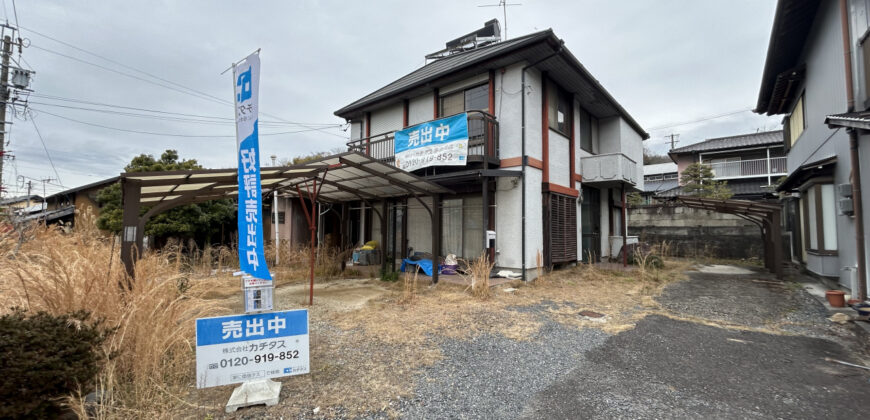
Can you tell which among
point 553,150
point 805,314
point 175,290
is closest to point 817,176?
point 805,314

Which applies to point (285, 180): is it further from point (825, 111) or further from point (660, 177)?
point (660, 177)

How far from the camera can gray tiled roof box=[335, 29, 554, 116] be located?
728 centimetres

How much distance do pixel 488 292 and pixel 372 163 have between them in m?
3.14

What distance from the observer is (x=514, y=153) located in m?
7.98

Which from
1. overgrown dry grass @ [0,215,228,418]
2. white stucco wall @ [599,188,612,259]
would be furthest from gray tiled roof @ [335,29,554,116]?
overgrown dry grass @ [0,215,228,418]

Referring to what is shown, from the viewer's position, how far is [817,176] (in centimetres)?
690

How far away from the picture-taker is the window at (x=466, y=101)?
344 inches

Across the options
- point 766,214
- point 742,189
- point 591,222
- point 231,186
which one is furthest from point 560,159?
point 742,189

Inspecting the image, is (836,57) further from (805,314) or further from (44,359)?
Answer: (44,359)

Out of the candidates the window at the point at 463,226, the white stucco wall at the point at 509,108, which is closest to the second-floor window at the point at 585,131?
the white stucco wall at the point at 509,108

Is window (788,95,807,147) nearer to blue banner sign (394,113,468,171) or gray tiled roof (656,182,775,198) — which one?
blue banner sign (394,113,468,171)

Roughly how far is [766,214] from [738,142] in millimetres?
18000

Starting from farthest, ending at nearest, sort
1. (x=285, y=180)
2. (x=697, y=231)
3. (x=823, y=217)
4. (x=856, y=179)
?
(x=697, y=231)
(x=823, y=217)
(x=285, y=180)
(x=856, y=179)

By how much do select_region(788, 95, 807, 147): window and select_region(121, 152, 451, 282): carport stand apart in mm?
10339
